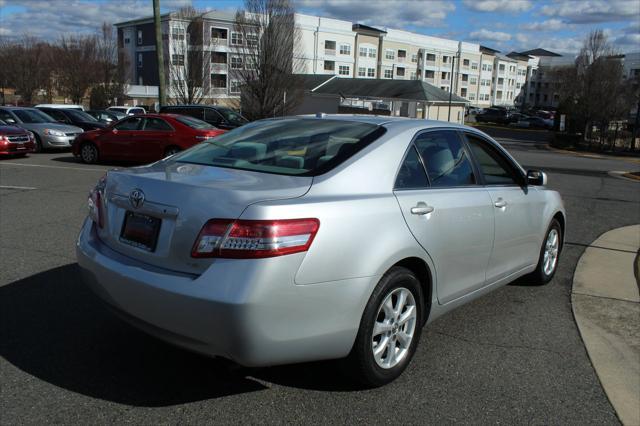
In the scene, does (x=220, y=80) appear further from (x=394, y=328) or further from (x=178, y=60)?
(x=394, y=328)

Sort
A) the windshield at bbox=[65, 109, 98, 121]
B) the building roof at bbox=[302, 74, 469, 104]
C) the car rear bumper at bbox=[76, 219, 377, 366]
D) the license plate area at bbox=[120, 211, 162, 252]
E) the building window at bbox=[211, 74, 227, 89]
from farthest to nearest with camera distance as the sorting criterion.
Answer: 1. the building window at bbox=[211, 74, 227, 89]
2. the building roof at bbox=[302, 74, 469, 104]
3. the windshield at bbox=[65, 109, 98, 121]
4. the license plate area at bbox=[120, 211, 162, 252]
5. the car rear bumper at bbox=[76, 219, 377, 366]

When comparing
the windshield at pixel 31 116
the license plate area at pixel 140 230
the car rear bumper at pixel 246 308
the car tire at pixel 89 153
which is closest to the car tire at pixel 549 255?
the car rear bumper at pixel 246 308

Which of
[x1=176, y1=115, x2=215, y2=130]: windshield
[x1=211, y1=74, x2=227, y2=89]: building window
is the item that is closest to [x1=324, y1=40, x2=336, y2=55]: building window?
[x1=211, y1=74, x2=227, y2=89]: building window

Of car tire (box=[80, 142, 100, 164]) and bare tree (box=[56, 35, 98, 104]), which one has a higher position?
bare tree (box=[56, 35, 98, 104])

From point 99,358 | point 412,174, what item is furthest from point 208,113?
point 412,174

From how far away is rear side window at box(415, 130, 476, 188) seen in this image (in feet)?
13.1

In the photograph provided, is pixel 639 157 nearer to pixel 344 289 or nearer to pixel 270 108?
pixel 270 108

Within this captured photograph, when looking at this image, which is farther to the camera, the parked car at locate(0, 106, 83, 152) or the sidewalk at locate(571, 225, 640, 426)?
the parked car at locate(0, 106, 83, 152)

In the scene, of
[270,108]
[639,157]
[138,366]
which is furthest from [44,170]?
[639,157]

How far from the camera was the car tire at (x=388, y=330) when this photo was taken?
3262 mm

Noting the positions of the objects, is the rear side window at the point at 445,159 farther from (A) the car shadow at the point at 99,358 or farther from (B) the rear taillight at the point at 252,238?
(A) the car shadow at the point at 99,358

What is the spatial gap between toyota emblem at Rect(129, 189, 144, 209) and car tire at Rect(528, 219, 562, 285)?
12.3 feet

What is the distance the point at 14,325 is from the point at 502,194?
3806mm

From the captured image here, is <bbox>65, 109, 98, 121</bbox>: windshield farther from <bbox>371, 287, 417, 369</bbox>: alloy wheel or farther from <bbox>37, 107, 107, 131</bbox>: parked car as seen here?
<bbox>371, 287, 417, 369</bbox>: alloy wheel
